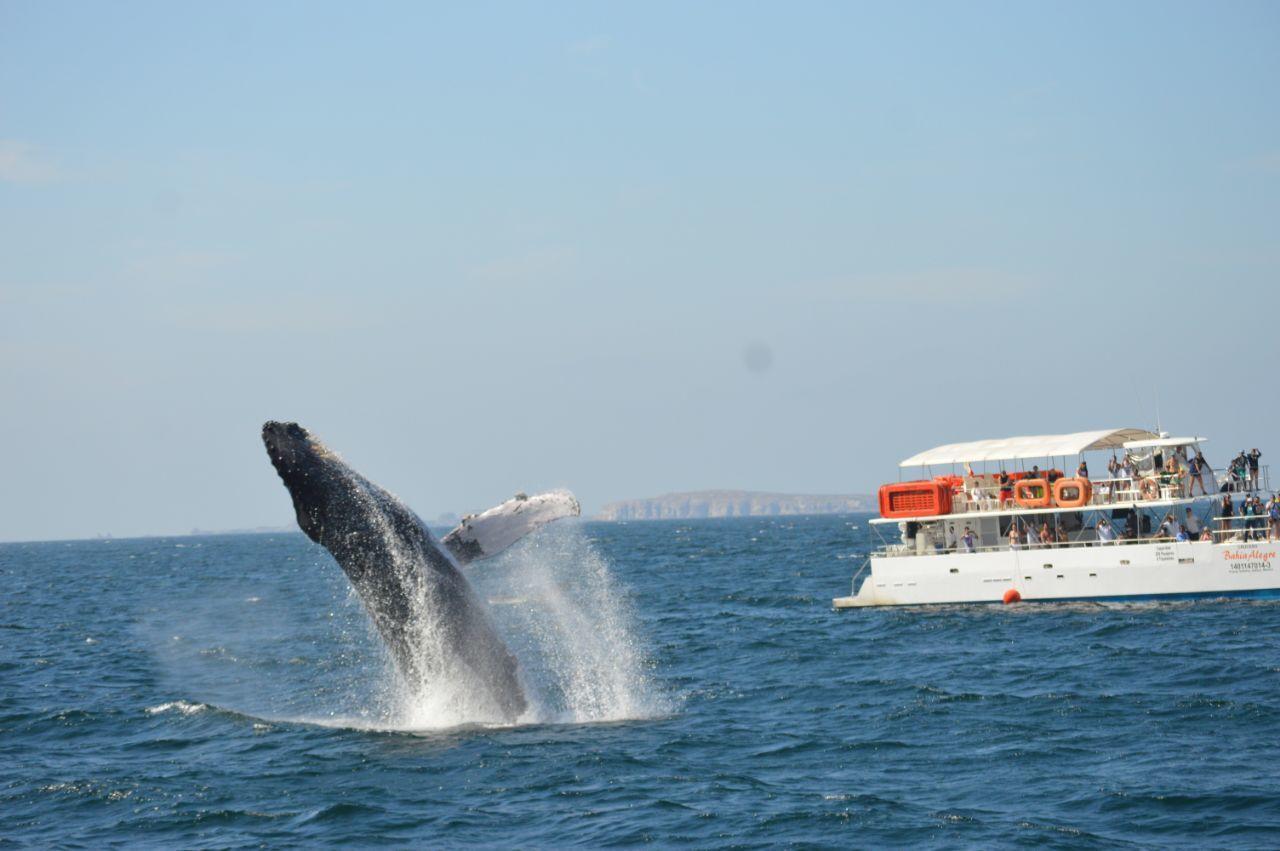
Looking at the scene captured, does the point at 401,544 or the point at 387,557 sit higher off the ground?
the point at 401,544

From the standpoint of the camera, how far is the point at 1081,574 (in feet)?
107

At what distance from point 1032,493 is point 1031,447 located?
2.47 meters

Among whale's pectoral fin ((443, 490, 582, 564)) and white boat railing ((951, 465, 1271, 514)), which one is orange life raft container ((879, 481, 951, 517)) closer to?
white boat railing ((951, 465, 1271, 514))

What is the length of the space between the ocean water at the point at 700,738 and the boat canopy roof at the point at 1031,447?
14.8ft

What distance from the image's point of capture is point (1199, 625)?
1098 inches

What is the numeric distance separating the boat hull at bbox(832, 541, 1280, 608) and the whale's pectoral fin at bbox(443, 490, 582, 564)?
1993cm

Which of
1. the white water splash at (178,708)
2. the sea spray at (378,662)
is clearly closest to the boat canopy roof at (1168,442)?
the sea spray at (378,662)

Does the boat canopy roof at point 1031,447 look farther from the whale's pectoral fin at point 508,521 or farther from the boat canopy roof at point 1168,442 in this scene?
the whale's pectoral fin at point 508,521

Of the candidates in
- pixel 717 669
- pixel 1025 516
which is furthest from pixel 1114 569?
pixel 717 669

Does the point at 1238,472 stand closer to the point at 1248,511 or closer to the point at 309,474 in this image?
the point at 1248,511

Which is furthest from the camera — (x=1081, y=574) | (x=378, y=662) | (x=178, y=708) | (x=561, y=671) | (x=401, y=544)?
(x=1081, y=574)

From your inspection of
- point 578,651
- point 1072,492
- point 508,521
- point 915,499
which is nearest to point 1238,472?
point 1072,492

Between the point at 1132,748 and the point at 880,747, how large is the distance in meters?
3.05

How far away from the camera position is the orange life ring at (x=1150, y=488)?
32.8 m
